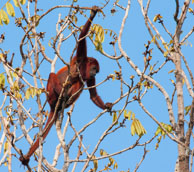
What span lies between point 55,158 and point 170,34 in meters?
2.70

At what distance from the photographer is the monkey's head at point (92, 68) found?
25.7 feet

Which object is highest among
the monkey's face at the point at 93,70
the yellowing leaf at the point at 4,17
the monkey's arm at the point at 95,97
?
the monkey's face at the point at 93,70

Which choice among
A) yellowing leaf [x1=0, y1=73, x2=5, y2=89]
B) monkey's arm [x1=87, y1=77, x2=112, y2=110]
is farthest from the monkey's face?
yellowing leaf [x1=0, y1=73, x2=5, y2=89]

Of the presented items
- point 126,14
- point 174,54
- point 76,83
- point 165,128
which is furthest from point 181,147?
point 76,83

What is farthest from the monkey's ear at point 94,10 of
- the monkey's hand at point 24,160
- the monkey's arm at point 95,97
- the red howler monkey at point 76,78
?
the monkey's hand at point 24,160

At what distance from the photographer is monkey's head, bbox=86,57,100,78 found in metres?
7.84

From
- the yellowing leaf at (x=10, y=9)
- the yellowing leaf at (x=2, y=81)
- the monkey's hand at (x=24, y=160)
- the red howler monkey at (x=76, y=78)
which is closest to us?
the yellowing leaf at (x=10, y=9)

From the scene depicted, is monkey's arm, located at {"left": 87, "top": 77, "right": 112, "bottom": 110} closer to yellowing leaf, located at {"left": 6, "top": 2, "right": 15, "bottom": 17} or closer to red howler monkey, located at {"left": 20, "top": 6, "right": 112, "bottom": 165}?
red howler monkey, located at {"left": 20, "top": 6, "right": 112, "bottom": 165}

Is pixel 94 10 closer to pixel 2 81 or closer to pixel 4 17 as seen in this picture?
pixel 4 17

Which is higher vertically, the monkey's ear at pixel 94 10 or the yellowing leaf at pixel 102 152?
the monkey's ear at pixel 94 10

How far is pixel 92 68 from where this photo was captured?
25.9ft

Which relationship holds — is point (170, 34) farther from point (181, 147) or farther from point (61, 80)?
point (61, 80)

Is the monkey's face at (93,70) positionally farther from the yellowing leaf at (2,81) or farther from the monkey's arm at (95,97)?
the yellowing leaf at (2,81)

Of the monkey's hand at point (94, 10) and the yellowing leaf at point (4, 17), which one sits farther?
the monkey's hand at point (94, 10)
